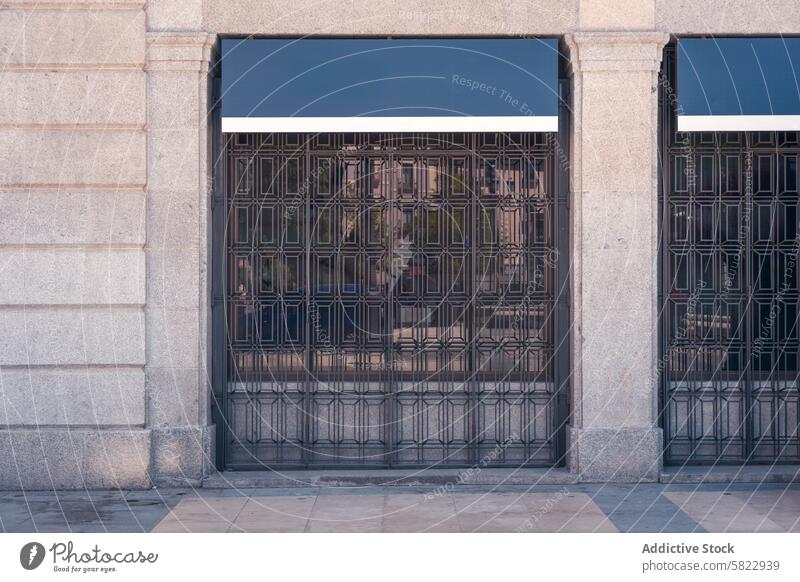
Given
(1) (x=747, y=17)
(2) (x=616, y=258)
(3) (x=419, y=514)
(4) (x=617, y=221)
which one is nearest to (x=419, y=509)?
(3) (x=419, y=514)

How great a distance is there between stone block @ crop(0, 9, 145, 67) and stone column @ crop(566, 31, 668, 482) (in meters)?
4.90

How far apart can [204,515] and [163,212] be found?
11.3 feet

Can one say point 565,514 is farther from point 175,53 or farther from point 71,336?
point 175,53

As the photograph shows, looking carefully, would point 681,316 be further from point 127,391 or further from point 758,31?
point 127,391

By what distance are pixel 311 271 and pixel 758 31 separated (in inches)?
227

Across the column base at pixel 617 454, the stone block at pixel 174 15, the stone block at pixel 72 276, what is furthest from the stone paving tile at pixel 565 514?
the stone block at pixel 174 15

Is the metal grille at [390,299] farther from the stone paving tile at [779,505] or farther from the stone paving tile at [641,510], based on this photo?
the stone paving tile at [779,505]

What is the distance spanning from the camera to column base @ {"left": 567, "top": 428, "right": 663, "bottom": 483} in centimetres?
1236

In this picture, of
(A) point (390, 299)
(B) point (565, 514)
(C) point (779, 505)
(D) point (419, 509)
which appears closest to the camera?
(B) point (565, 514)

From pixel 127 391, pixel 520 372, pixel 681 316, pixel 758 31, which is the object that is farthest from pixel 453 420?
pixel 758 31

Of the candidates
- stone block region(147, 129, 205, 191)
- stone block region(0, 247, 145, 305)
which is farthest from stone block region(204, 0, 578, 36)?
stone block region(0, 247, 145, 305)

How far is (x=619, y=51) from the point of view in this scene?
12.3 metres

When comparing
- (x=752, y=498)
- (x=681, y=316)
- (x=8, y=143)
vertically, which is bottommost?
(x=752, y=498)

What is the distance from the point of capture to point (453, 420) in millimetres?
12984
